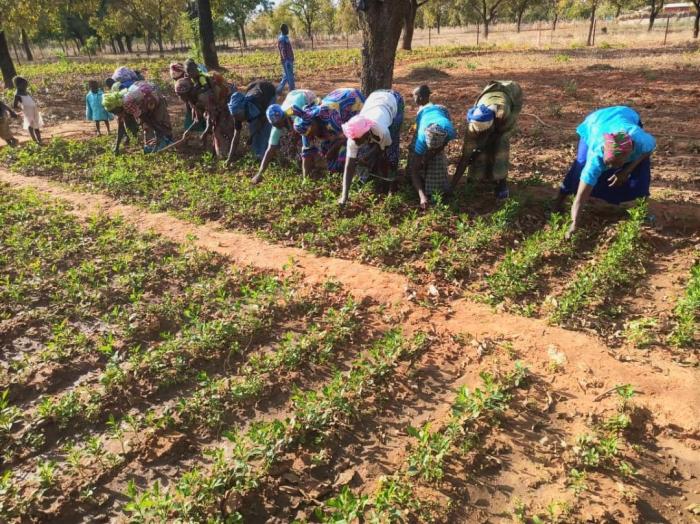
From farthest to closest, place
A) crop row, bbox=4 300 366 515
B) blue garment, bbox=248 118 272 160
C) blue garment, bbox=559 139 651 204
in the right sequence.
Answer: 1. blue garment, bbox=248 118 272 160
2. blue garment, bbox=559 139 651 204
3. crop row, bbox=4 300 366 515

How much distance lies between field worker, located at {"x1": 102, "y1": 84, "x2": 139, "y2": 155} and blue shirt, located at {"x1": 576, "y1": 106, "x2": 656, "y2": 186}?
21.4 feet

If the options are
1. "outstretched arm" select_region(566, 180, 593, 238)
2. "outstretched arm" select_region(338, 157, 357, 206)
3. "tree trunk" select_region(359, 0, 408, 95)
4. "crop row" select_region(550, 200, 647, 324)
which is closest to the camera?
"crop row" select_region(550, 200, 647, 324)

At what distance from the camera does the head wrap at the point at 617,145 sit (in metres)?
3.88

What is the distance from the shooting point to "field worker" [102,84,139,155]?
23.9ft

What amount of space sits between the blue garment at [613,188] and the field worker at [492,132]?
0.68 meters

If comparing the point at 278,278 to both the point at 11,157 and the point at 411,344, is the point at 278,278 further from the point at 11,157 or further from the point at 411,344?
the point at 11,157

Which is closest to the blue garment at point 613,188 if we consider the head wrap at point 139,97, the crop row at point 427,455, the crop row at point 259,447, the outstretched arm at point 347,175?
the outstretched arm at point 347,175

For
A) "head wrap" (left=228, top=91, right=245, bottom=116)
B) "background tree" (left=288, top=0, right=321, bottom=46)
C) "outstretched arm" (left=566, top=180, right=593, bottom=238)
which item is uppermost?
"background tree" (left=288, top=0, right=321, bottom=46)

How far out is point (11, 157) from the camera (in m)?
8.34

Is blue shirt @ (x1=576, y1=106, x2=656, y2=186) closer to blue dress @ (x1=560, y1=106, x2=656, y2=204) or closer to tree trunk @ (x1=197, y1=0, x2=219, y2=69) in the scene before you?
blue dress @ (x1=560, y1=106, x2=656, y2=204)

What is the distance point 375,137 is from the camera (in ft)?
16.1

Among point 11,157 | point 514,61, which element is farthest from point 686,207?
point 514,61

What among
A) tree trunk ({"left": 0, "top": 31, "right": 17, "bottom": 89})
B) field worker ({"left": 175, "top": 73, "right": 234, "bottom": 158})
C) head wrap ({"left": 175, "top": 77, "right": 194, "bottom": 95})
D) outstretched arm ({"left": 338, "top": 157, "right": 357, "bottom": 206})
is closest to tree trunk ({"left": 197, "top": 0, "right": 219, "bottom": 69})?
tree trunk ({"left": 0, "top": 31, "right": 17, "bottom": 89})

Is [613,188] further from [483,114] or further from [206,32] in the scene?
[206,32]
